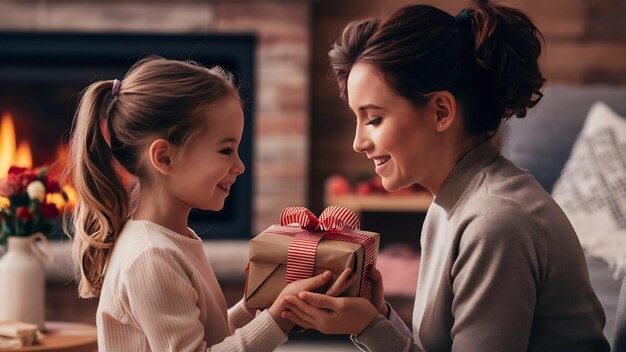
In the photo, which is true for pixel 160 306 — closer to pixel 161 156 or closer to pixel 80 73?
pixel 161 156

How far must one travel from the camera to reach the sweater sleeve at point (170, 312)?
1.36 metres

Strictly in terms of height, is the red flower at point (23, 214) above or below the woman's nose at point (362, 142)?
below

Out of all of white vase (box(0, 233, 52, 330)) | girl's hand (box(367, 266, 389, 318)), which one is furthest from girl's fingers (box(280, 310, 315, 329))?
white vase (box(0, 233, 52, 330))

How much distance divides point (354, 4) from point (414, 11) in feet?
8.58

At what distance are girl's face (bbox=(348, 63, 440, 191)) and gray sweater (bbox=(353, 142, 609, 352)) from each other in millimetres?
57

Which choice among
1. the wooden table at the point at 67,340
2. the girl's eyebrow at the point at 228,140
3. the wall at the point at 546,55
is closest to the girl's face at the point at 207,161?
the girl's eyebrow at the point at 228,140

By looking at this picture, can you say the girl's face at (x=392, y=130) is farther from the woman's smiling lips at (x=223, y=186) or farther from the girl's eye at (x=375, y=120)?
the woman's smiling lips at (x=223, y=186)

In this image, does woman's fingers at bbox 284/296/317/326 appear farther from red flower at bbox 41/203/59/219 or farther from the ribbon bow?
red flower at bbox 41/203/59/219

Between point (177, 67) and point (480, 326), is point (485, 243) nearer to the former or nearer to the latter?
point (480, 326)

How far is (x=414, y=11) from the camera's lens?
55.2 inches

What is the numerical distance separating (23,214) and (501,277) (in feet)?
4.22

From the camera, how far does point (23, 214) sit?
6.95ft

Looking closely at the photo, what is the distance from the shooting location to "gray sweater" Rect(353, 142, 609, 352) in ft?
4.15

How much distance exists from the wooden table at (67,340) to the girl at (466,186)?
2.54 feet
